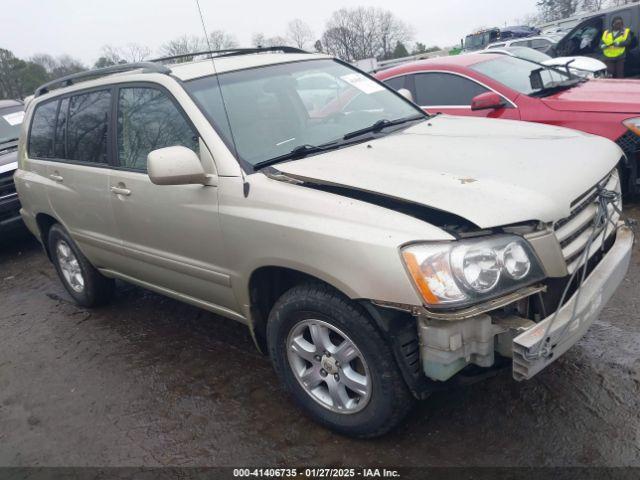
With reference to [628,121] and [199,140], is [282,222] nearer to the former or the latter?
[199,140]

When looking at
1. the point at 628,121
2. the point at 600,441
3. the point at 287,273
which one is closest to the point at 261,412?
the point at 287,273

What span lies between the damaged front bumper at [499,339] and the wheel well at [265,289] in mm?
788

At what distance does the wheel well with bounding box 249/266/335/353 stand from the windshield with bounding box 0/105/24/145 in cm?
635

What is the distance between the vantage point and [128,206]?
11.5 feet

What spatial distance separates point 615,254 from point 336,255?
1396mm

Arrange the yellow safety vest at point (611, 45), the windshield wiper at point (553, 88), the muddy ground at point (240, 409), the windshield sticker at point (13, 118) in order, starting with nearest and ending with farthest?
the muddy ground at point (240, 409) < the windshield wiper at point (553, 88) < the windshield sticker at point (13, 118) < the yellow safety vest at point (611, 45)

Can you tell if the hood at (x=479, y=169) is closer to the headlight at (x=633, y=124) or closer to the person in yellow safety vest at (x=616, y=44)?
the headlight at (x=633, y=124)

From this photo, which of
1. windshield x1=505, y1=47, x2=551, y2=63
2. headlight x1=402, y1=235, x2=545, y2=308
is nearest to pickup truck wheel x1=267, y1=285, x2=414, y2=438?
headlight x1=402, y1=235, x2=545, y2=308

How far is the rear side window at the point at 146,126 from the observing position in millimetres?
3146

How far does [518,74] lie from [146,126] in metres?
4.21

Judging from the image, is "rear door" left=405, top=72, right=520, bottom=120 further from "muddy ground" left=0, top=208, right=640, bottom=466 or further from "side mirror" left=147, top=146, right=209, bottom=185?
"side mirror" left=147, top=146, right=209, bottom=185

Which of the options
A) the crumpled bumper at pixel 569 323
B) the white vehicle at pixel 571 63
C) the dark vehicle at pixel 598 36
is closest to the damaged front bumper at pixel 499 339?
the crumpled bumper at pixel 569 323

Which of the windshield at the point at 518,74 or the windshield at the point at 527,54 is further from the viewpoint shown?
the windshield at the point at 527,54

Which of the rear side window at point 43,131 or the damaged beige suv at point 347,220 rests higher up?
the rear side window at point 43,131
